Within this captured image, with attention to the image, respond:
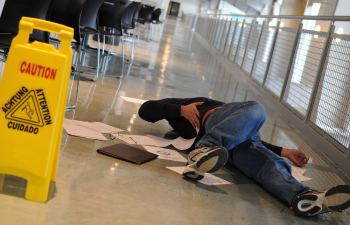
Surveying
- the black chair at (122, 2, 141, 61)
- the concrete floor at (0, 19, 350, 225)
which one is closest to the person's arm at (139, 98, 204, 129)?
the concrete floor at (0, 19, 350, 225)

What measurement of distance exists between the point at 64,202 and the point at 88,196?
102 millimetres

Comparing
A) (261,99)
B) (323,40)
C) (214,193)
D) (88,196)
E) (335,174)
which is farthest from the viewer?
(261,99)

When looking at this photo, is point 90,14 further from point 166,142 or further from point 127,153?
point 127,153

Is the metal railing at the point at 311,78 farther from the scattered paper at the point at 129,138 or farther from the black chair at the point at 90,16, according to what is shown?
the black chair at the point at 90,16

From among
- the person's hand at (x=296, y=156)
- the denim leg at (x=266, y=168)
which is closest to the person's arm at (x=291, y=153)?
the person's hand at (x=296, y=156)

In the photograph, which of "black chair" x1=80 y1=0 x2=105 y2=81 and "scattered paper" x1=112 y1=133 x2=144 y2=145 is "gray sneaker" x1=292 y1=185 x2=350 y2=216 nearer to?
"scattered paper" x1=112 y1=133 x2=144 y2=145

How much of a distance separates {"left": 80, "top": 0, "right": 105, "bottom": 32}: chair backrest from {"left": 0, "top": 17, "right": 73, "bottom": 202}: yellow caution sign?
6.62ft

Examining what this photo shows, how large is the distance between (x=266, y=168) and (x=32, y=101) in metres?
1.13

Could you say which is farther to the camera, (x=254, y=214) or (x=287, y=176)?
(x=287, y=176)

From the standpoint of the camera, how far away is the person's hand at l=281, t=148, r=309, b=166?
2.08 m

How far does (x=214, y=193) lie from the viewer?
1.59 meters

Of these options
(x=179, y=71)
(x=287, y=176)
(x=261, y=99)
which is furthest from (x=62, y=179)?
(x=179, y=71)

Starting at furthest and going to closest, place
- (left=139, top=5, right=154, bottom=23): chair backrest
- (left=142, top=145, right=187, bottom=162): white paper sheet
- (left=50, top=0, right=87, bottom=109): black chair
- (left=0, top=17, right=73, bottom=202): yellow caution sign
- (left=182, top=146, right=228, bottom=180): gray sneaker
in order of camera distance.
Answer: (left=139, top=5, right=154, bottom=23): chair backrest → (left=50, top=0, right=87, bottom=109): black chair → (left=142, top=145, right=187, bottom=162): white paper sheet → (left=182, top=146, right=228, bottom=180): gray sneaker → (left=0, top=17, right=73, bottom=202): yellow caution sign

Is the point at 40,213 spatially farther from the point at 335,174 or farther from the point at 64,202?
the point at 335,174
